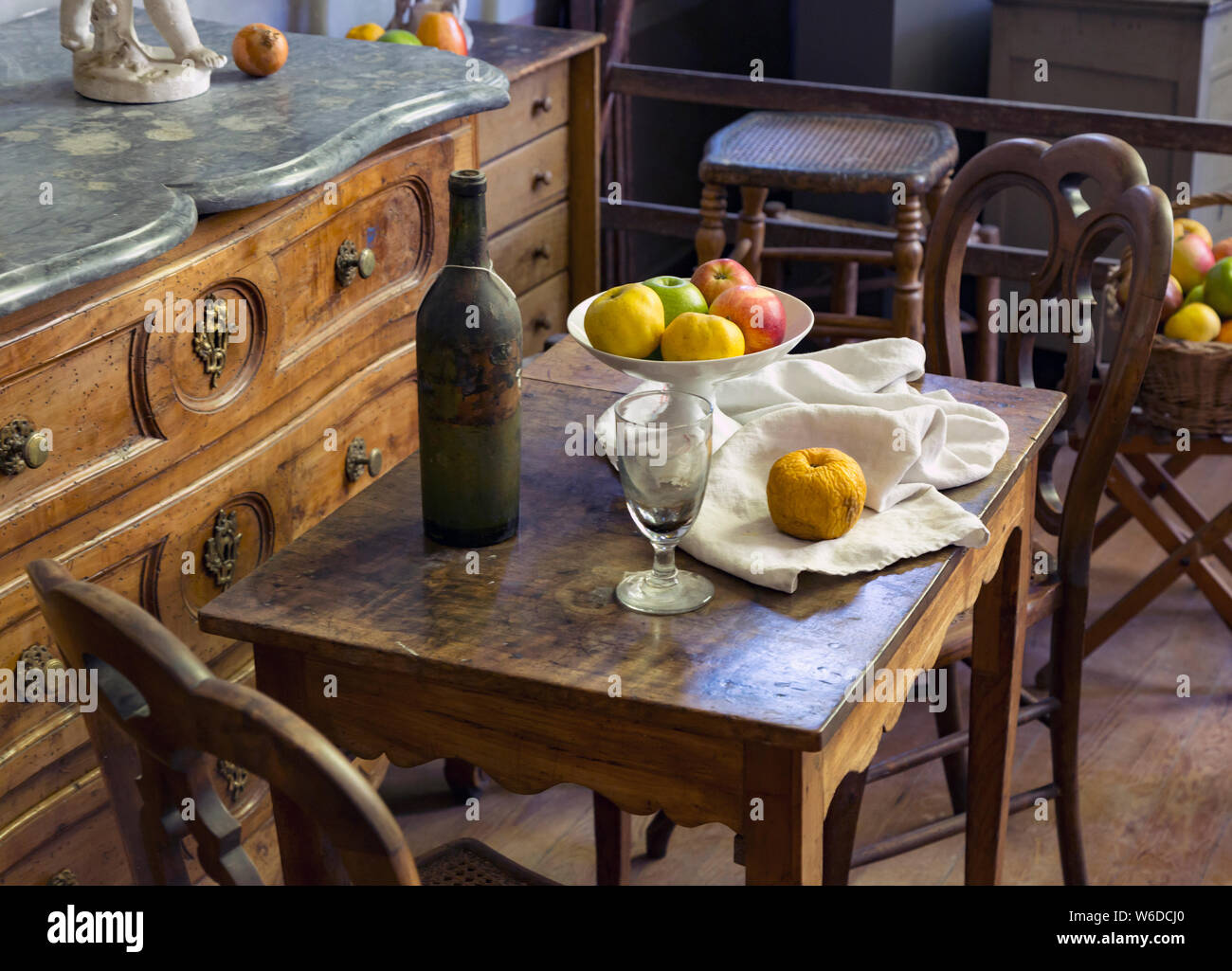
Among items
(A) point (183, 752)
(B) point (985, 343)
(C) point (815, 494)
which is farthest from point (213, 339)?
(B) point (985, 343)

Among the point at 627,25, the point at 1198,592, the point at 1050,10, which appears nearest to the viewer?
the point at 1198,592

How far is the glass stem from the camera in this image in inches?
49.1

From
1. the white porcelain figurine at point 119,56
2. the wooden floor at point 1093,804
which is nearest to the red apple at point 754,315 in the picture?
the white porcelain figurine at point 119,56

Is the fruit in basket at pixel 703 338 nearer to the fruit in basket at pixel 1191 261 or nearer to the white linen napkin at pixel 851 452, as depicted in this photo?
the white linen napkin at pixel 851 452

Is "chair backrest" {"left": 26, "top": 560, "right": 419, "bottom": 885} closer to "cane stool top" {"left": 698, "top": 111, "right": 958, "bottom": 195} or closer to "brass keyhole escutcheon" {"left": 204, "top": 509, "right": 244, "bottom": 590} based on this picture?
"brass keyhole escutcheon" {"left": 204, "top": 509, "right": 244, "bottom": 590}

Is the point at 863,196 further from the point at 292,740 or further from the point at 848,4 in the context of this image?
the point at 292,740

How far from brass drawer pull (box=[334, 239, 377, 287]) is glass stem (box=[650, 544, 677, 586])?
843 mm

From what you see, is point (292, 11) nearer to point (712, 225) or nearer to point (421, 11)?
point (421, 11)

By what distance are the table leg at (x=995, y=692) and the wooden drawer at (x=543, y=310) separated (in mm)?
1456

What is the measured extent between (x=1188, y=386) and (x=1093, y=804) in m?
0.74

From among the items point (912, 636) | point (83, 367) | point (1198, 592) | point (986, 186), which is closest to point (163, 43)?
point (83, 367)

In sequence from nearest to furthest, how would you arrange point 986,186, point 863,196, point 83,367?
point 83,367
point 986,186
point 863,196

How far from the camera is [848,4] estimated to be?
4.32 m
